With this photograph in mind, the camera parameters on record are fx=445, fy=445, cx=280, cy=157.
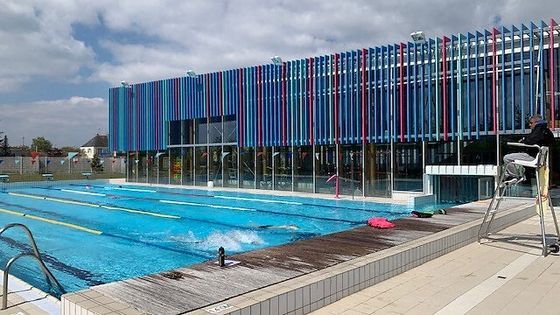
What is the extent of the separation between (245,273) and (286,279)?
0.49 m

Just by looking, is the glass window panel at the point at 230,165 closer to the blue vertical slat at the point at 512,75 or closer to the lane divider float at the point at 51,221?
the lane divider float at the point at 51,221

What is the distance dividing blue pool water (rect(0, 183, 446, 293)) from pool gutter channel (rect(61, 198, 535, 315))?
302 centimetres

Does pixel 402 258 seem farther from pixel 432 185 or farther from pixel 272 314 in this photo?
pixel 432 185

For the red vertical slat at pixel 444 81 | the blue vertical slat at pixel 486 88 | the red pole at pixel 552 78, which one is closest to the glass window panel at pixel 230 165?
the red vertical slat at pixel 444 81

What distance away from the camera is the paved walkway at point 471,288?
4.20 meters

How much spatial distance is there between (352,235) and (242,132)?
1704 cm

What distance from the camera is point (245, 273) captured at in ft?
15.1

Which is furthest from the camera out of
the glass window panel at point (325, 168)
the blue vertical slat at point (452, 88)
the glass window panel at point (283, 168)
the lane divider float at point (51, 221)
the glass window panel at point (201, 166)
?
the glass window panel at point (201, 166)

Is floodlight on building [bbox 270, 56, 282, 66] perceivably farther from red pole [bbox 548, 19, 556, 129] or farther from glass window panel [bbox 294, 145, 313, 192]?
red pole [bbox 548, 19, 556, 129]

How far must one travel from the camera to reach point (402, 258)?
216 inches

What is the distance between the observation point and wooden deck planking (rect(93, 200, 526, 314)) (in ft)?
12.4

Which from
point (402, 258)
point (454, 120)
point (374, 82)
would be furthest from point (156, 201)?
point (402, 258)

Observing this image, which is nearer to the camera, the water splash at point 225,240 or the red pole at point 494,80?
the water splash at point 225,240

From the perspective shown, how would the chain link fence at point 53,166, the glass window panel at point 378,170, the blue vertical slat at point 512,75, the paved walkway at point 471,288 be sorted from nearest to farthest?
the paved walkway at point 471,288 < the blue vertical slat at point 512,75 < the glass window panel at point 378,170 < the chain link fence at point 53,166
